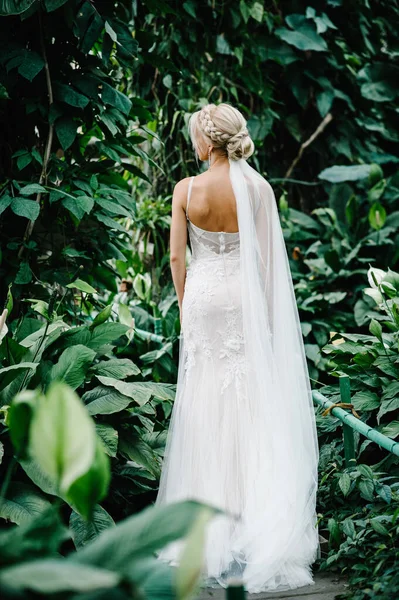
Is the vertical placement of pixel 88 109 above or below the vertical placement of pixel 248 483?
above

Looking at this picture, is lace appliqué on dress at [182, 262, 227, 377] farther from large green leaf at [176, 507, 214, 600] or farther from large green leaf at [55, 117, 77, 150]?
large green leaf at [176, 507, 214, 600]

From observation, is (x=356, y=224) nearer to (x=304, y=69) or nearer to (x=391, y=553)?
(x=304, y=69)

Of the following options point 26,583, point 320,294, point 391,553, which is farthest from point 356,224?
point 26,583

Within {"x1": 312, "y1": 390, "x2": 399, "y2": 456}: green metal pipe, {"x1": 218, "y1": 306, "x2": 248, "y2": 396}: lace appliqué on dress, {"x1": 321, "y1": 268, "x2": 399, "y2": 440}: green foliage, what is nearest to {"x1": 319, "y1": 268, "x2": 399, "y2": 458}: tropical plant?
{"x1": 321, "y1": 268, "x2": 399, "y2": 440}: green foliage

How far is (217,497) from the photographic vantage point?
122 inches

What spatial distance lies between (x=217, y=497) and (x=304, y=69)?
15.7 feet

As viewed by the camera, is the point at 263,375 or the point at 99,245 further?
the point at 99,245

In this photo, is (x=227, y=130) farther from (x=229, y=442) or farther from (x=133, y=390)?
(x=229, y=442)

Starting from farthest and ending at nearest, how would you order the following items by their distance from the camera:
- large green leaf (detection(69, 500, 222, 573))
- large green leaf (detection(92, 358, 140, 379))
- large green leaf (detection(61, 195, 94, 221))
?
1. large green leaf (detection(61, 195, 94, 221))
2. large green leaf (detection(92, 358, 140, 379))
3. large green leaf (detection(69, 500, 222, 573))

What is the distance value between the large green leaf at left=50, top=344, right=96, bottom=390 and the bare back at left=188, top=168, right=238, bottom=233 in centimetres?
78

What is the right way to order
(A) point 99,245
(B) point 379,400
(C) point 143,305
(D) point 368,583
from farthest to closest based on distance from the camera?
(C) point 143,305, (A) point 99,245, (B) point 379,400, (D) point 368,583

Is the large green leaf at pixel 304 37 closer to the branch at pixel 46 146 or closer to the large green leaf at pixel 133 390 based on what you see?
the branch at pixel 46 146

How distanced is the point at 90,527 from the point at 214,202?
4.75 ft

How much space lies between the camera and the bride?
3107mm
